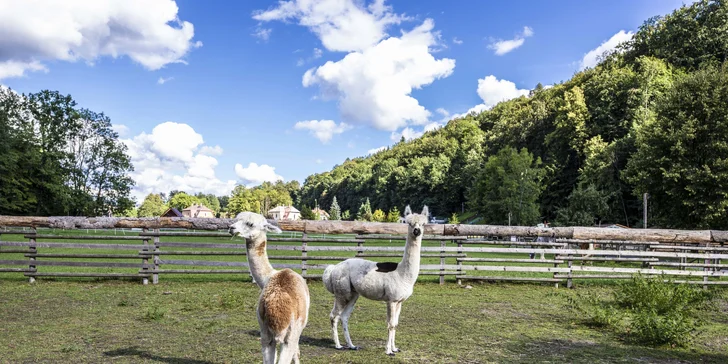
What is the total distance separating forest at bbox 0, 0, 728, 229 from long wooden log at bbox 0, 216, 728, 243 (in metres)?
13.3

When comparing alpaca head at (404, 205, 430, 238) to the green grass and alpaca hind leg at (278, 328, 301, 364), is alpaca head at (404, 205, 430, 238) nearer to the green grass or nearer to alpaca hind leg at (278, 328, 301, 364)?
the green grass

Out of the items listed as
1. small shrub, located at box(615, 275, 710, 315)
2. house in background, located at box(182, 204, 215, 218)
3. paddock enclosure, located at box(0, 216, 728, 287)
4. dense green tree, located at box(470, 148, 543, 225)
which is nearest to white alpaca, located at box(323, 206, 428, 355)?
small shrub, located at box(615, 275, 710, 315)

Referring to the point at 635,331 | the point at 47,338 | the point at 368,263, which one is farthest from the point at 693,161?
the point at 47,338

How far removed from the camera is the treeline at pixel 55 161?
36.4 m

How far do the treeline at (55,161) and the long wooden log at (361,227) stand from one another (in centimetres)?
2986

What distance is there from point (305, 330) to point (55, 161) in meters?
43.6

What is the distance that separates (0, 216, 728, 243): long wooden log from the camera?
1162 centimetres

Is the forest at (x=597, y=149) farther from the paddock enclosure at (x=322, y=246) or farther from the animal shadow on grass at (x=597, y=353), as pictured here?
the animal shadow on grass at (x=597, y=353)

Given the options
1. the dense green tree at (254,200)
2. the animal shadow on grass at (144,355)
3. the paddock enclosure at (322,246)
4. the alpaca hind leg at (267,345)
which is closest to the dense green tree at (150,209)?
the dense green tree at (254,200)

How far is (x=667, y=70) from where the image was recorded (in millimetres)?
49781

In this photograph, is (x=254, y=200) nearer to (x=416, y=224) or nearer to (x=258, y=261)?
(x=416, y=224)

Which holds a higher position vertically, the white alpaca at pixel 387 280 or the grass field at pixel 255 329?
the white alpaca at pixel 387 280

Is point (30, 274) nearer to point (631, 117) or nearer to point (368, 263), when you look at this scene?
point (368, 263)

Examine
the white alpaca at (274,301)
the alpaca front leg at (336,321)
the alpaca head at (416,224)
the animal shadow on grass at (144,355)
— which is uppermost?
the alpaca head at (416,224)
